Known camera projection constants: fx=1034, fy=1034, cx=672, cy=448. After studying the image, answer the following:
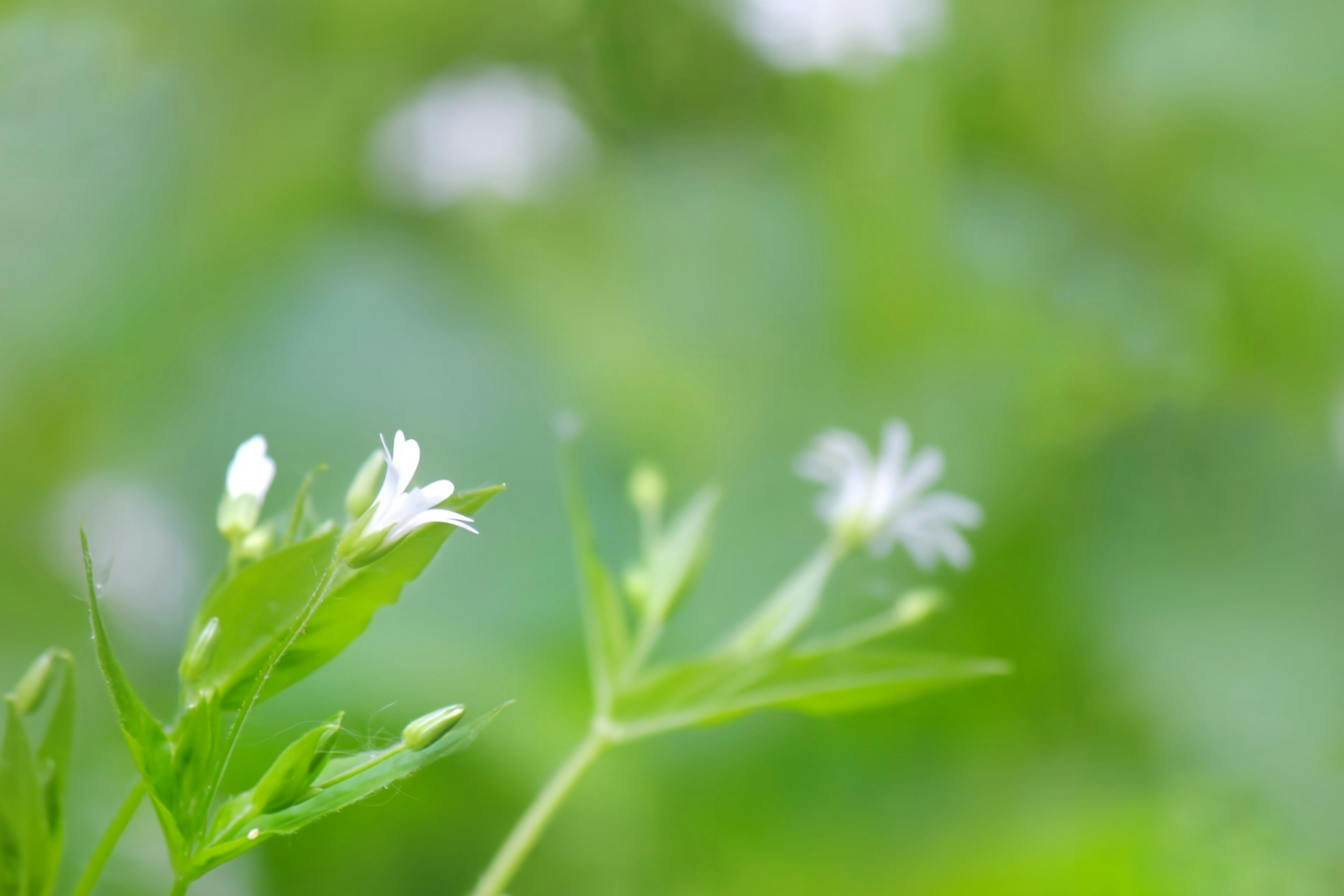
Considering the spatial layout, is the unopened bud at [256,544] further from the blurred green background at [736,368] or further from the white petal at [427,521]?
the blurred green background at [736,368]

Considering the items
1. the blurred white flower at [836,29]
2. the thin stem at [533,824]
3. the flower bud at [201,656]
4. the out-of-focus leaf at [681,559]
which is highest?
the blurred white flower at [836,29]

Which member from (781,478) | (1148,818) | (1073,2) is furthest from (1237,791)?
(1073,2)

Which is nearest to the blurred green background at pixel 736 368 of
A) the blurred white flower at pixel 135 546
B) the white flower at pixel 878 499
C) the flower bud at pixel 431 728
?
the blurred white flower at pixel 135 546

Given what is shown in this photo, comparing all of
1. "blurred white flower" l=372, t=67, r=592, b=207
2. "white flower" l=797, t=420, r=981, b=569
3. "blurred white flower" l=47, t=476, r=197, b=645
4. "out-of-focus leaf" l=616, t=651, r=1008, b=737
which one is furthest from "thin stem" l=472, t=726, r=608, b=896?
"blurred white flower" l=372, t=67, r=592, b=207

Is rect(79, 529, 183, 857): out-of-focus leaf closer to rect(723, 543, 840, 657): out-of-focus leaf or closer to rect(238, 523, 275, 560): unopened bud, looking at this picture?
rect(238, 523, 275, 560): unopened bud

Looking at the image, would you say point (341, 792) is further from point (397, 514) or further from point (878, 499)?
point (878, 499)
